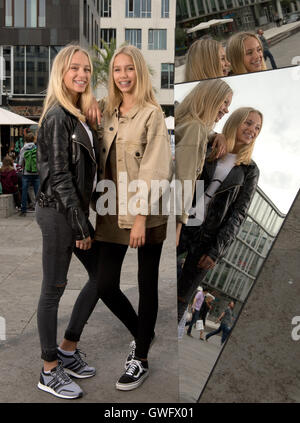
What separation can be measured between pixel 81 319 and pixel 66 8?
103 feet

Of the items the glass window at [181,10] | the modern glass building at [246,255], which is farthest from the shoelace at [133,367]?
the glass window at [181,10]

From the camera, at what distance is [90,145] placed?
9.21ft

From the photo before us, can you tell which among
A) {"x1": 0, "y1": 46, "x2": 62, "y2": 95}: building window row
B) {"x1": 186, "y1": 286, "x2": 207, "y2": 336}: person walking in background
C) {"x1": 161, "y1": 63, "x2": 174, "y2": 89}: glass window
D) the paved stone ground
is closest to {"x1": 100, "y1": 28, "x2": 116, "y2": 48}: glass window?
{"x1": 161, "y1": 63, "x2": 174, "y2": 89}: glass window

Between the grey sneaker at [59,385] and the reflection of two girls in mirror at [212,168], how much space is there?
2.85 feet

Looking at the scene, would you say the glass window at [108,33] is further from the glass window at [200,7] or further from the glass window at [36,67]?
the glass window at [200,7]

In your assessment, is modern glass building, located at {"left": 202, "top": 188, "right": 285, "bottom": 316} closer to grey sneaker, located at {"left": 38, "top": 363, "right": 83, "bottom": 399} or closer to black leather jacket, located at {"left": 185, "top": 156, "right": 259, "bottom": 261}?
black leather jacket, located at {"left": 185, "top": 156, "right": 259, "bottom": 261}

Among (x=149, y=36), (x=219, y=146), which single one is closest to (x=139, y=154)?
(x=219, y=146)

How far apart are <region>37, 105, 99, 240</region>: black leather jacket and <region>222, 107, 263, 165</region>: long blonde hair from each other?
747 mm

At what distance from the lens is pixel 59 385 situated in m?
2.94

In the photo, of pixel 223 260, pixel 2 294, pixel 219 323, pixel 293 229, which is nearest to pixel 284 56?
pixel 293 229

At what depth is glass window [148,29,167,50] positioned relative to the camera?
167 feet

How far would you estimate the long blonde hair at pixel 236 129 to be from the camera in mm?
2352

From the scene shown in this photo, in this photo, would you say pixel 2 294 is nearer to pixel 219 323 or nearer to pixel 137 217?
pixel 137 217
